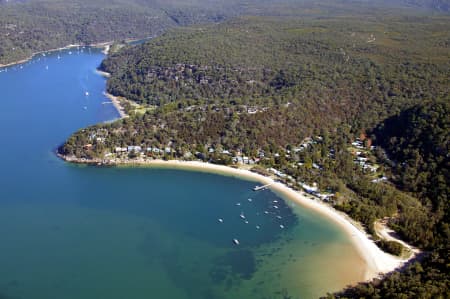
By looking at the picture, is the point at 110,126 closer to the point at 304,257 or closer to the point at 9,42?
the point at 304,257

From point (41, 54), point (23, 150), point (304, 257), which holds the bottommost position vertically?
point (304, 257)

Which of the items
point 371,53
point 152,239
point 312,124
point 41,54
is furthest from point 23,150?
point 41,54

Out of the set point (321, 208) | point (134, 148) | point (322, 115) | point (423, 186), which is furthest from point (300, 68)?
point (321, 208)

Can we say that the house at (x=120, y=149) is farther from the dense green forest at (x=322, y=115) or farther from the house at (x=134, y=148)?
the dense green forest at (x=322, y=115)

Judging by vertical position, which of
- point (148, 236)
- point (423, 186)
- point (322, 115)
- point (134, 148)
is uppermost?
point (322, 115)

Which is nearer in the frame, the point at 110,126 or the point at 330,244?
the point at 330,244

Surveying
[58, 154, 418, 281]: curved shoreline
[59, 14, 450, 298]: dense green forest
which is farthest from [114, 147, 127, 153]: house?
[58, 154, 418, 281]: curved shoreline

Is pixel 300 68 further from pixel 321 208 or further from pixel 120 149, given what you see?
pixel 321 208
